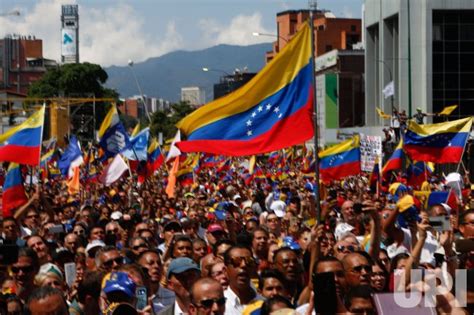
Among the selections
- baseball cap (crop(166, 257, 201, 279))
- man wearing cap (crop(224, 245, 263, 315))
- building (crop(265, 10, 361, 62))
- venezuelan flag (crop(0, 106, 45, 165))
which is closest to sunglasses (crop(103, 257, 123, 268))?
baseball cap (crop(166, 257, 201, 279))

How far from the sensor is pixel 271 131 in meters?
11.5

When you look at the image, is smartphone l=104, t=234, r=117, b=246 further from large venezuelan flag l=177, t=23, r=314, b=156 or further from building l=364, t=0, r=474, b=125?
building l=364, t=0, r=474, b=125

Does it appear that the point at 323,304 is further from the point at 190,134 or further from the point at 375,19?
the point at 375,19

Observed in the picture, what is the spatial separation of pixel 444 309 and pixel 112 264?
11.3 feet

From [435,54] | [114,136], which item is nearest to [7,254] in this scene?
[114,136]

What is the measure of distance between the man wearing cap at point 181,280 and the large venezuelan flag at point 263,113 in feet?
11.3

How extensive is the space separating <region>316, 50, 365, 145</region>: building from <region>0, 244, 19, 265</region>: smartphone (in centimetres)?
6929

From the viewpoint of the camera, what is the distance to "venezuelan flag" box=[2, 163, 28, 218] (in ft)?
47.6

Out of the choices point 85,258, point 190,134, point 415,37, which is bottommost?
point 85,258

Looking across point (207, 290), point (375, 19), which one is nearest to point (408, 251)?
point (207, 290)

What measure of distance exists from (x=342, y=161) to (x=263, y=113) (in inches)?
275

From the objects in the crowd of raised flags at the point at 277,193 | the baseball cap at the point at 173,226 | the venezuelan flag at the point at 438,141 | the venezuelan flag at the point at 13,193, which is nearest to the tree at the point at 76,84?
the crowd of raised flags at the point at 277,193

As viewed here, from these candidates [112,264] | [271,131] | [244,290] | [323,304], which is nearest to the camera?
[323,304]

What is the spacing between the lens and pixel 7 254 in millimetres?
7305
